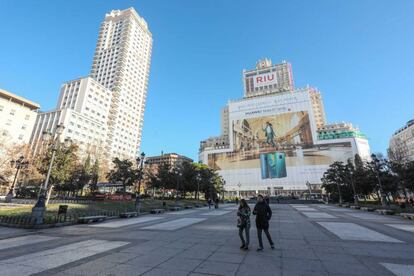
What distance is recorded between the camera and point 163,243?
8328 millimetres

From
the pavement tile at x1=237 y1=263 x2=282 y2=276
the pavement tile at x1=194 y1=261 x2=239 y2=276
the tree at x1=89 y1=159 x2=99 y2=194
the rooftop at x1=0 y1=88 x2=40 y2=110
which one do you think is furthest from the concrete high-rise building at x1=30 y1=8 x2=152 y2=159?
the pavement tile at x1=237 y1=263 x2=282 y2=276

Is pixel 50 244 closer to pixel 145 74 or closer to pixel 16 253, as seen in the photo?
pixel 16 253

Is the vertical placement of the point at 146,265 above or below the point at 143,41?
below

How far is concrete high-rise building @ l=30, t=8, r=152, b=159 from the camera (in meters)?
90.2

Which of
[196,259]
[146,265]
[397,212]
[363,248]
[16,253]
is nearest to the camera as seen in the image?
[146,265]

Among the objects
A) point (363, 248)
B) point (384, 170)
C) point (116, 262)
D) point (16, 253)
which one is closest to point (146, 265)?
point (116, 262)

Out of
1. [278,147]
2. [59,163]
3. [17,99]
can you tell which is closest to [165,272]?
[59,163]

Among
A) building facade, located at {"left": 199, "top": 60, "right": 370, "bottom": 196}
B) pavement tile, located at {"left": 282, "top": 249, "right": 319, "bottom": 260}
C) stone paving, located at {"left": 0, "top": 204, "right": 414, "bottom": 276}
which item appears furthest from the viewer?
building facade, located at {"left": 199, "top": 60, "right": 370, "bottom": 196}

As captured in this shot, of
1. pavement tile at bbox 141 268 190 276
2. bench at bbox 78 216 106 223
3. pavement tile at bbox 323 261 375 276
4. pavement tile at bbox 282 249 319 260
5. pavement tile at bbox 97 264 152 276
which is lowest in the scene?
pavement tile at bbox 97 264 152 276

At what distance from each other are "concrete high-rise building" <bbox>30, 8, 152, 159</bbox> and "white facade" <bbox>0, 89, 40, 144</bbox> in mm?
11589

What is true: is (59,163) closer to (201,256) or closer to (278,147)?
(201,256)

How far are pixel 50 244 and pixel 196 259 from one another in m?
6.04

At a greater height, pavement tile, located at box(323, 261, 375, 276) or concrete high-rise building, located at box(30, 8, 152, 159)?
concrete high-rise building, located at box(30, 8, 152, 159)

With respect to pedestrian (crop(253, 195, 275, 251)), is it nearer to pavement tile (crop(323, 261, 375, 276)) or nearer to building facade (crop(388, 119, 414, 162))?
pavement tile (crop(323, 261, 375, 276))
